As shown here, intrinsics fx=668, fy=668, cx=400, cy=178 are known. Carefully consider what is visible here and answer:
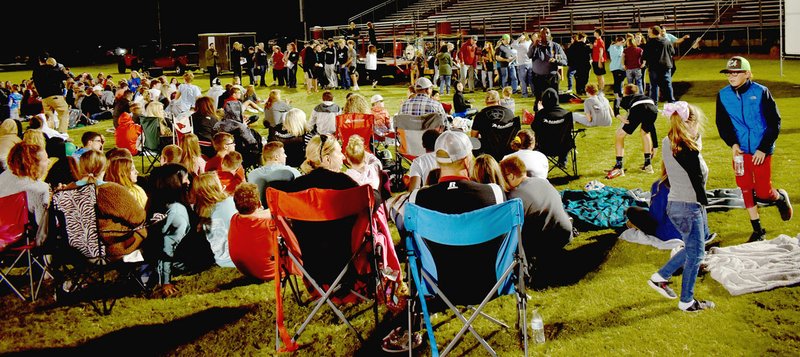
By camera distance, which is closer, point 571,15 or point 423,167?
point 423,167

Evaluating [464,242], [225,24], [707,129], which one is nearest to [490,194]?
[464,242]

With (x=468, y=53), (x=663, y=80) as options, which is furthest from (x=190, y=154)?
(x=468, y=53)

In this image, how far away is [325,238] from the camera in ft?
14.0

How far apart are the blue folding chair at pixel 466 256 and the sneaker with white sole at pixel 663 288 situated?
4.86 feet

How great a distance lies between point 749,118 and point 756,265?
1.31m

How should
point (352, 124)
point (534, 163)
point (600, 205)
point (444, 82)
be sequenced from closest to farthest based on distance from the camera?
1. point (534, 163)
2. point (600, 205)
3. point (352, 124)
4. point (444, 82)

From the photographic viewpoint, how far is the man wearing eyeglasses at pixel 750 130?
18.4 feet

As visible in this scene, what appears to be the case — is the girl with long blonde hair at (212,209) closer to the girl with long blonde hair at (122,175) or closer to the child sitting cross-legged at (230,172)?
the girl with long blonde hair at (122,175)

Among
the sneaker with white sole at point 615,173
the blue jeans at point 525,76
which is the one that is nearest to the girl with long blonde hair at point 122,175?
the sneaker with white sole at point 615,173

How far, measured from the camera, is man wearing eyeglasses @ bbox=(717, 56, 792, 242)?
18.4 ft

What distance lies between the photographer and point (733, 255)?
5.30 meters

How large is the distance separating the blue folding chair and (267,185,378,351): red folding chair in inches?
20.9

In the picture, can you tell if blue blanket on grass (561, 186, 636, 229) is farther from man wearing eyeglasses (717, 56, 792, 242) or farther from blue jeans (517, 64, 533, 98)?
blue jeans (517, 64, 533, 98)

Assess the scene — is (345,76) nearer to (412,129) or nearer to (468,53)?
(468,53)
